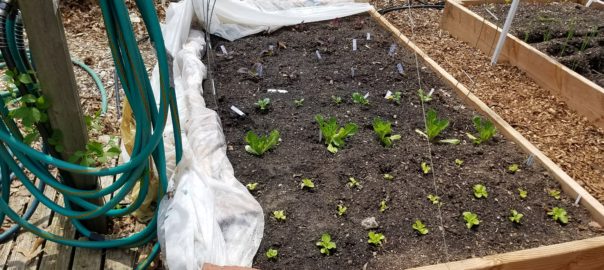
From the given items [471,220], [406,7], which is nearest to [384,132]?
[471,220]

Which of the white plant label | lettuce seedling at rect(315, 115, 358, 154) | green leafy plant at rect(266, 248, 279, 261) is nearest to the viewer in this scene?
green leafy plant at rect(266, 248, 279, 261)

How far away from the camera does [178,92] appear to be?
2516 mm

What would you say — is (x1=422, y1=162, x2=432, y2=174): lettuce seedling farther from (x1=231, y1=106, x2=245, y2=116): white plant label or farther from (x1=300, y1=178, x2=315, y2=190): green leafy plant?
(x1=231, y1=106, x2=245, y2=116): white plant label

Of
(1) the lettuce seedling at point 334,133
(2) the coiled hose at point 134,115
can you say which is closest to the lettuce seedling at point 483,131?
(1) the lettuce seedling at point 334,133

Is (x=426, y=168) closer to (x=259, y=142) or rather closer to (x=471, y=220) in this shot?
(x=471, y=220)

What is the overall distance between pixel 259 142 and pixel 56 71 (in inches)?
36.8

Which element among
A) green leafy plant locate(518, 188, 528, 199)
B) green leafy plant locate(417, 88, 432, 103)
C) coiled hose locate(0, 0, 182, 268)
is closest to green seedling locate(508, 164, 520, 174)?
green leafy plant locate(518, 188, 528, 199)

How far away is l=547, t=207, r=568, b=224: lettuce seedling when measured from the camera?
1.93 meters

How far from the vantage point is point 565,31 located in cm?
342

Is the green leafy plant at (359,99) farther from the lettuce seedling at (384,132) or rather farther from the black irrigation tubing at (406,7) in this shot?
the black irrigation tubing at (406,7)

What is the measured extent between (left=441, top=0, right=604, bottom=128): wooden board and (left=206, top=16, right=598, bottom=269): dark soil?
0.71 m

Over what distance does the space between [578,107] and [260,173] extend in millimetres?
2041

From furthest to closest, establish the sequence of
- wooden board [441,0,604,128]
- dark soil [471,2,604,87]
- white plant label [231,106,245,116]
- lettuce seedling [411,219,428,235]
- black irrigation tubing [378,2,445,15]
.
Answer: black irrigation tubing [378,2,445,15]
dark soil [471,2,604,87]
wooden board [441,0,604,128]
white plant label [231,106,245,116]
lettuce seedling [411,219,428,235]

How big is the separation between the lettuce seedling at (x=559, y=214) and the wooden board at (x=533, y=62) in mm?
1044
